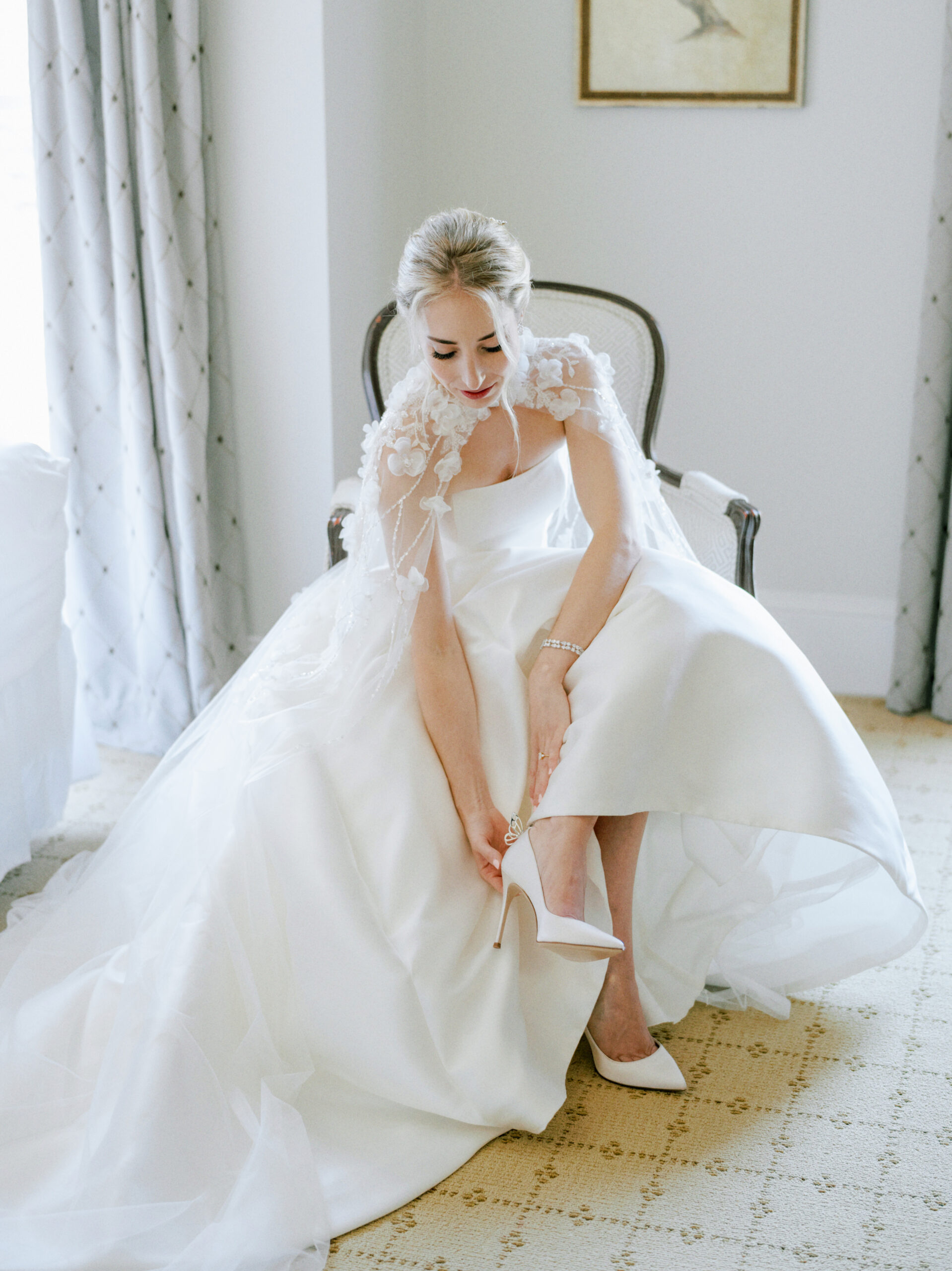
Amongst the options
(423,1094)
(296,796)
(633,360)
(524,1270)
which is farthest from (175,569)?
(524,1270)

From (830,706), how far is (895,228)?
2.00 metres

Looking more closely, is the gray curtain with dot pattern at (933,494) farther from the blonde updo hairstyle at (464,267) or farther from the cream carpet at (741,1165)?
the blonde updo hairstyle at (464,267)

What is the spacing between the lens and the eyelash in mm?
1757

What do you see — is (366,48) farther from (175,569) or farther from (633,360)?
(175,569)

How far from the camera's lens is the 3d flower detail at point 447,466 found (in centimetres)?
188

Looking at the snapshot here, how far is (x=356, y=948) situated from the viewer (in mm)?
1565

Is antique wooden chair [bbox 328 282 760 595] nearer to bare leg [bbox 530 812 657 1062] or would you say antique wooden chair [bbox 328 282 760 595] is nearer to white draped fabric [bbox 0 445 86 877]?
white draped fabric [bbox 0 445 86 877]

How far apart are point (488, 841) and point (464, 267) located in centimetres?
81

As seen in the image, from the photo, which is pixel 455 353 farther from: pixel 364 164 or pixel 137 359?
pixel 364 164

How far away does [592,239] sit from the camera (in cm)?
340

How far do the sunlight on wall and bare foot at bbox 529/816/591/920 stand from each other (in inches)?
71.2

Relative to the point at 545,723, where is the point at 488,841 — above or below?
below

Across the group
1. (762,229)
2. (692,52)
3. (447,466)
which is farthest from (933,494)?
(447,466)

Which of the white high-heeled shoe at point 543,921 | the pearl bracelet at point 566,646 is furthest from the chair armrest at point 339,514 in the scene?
the white high-heeled shoe at point 543,921
